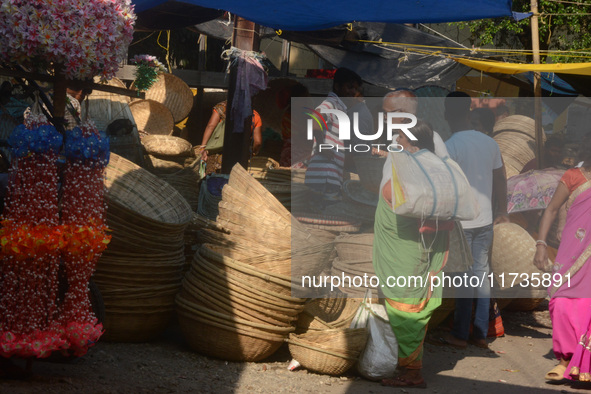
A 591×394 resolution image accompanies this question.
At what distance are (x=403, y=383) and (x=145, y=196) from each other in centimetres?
221

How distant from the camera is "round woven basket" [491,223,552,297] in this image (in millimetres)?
6098

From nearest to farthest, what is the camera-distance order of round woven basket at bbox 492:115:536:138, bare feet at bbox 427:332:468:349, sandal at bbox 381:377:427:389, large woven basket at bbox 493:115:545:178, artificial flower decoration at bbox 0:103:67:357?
artificial flower decoration at bbox 0:103:67:357, sandal at bbox 381:377:427:389, bare feet at bbox 427:332:468:349, large woven basket at bbox 493:115:545:178, round woven basket at bbox 492:115:536:138

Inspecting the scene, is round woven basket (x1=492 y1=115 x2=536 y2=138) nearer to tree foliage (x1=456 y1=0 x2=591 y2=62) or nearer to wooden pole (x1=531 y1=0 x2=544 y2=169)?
wooden pole (x1=531 y1=0 x2=544 y2=169)

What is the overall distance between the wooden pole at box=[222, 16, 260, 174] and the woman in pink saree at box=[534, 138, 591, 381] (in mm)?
2936

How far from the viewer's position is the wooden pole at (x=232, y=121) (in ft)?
21.1

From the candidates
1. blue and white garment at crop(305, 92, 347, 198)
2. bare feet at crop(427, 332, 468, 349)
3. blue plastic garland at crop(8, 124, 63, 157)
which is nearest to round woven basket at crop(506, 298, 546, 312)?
bare feet at crop(427, 332, 468, 349)

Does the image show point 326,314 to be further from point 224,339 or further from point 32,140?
point 32,140

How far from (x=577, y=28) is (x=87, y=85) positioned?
10.3m

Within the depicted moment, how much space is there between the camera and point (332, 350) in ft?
15.6

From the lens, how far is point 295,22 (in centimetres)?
541

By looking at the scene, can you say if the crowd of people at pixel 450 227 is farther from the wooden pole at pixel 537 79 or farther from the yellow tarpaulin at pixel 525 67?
the wooden pole at pixel 537 79

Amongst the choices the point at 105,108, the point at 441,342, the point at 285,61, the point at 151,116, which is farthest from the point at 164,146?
the point at 441,342

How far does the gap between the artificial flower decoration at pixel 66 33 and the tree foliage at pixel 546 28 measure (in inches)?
336

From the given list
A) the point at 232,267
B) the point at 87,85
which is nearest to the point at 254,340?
the point at 232,267
